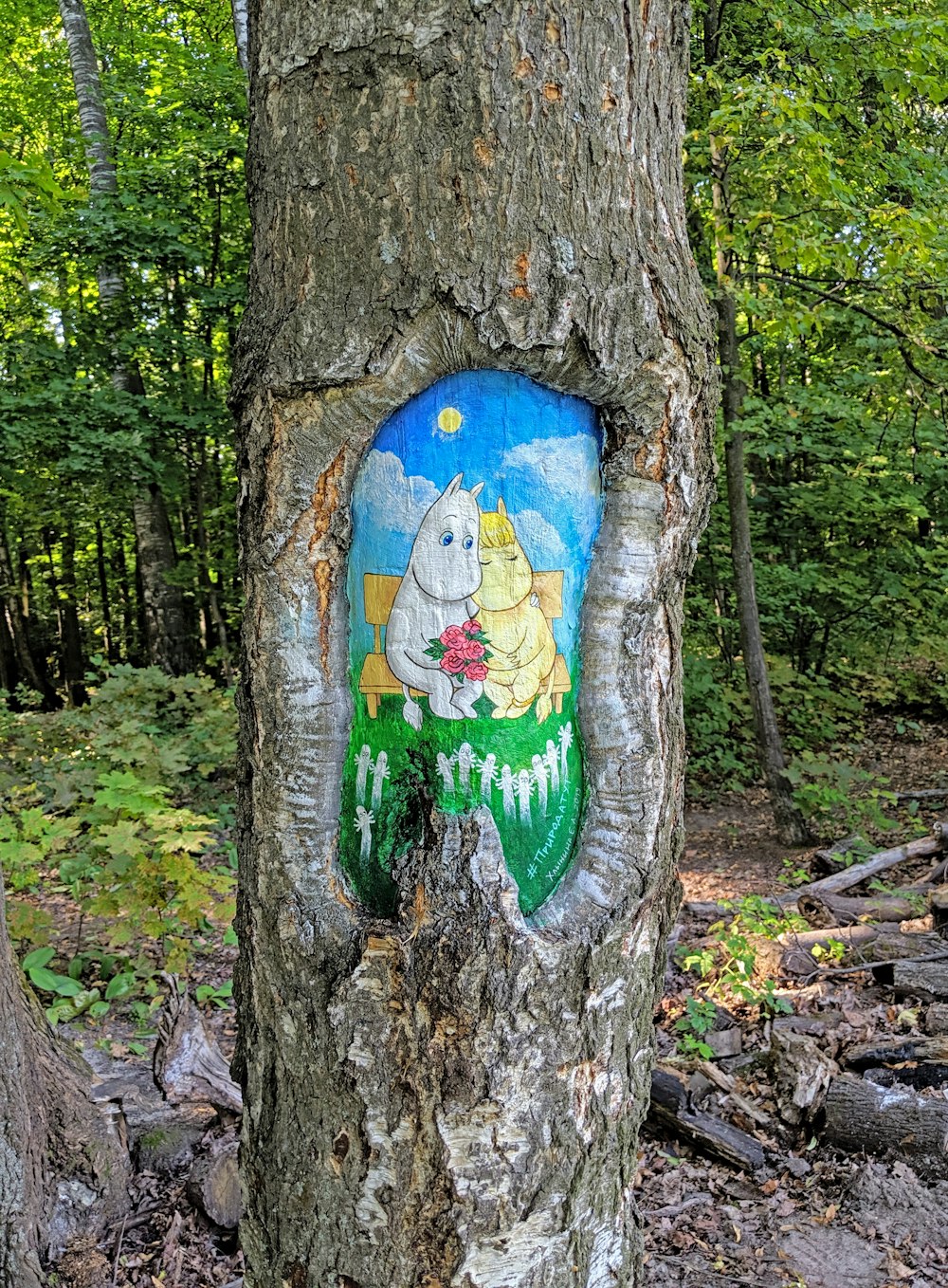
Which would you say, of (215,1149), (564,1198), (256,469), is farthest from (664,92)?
(215,1149)

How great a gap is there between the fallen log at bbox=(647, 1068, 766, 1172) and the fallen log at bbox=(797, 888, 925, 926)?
90.0 inches

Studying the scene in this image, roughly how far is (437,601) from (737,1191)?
2.39 m

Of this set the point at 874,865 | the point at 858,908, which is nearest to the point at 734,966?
the point at 858,908

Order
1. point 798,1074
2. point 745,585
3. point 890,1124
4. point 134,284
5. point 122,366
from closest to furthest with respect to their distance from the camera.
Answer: point 890,1124 < point 798,1074 < point 745,585 < point 122,366 < point 134,284

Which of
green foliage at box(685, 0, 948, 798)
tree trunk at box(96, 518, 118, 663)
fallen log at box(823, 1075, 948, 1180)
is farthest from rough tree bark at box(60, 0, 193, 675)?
fallen log at box(823, 1075, 948, 1180)

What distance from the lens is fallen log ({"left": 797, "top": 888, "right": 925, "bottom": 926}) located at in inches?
199

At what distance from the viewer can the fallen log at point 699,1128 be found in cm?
293

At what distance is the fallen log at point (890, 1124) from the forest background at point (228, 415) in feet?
8.68

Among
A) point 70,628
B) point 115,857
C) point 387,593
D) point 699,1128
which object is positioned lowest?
point 699,1128

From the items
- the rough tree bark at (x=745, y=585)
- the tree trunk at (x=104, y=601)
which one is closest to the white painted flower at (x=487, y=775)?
the rough tree bark at (x=745, y=585)

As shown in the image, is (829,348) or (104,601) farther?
(104,601)

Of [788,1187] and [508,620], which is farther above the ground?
[508,620]

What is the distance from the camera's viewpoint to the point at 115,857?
14.8 ft

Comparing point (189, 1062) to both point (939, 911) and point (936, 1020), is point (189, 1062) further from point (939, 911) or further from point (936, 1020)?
point (939, 911)
